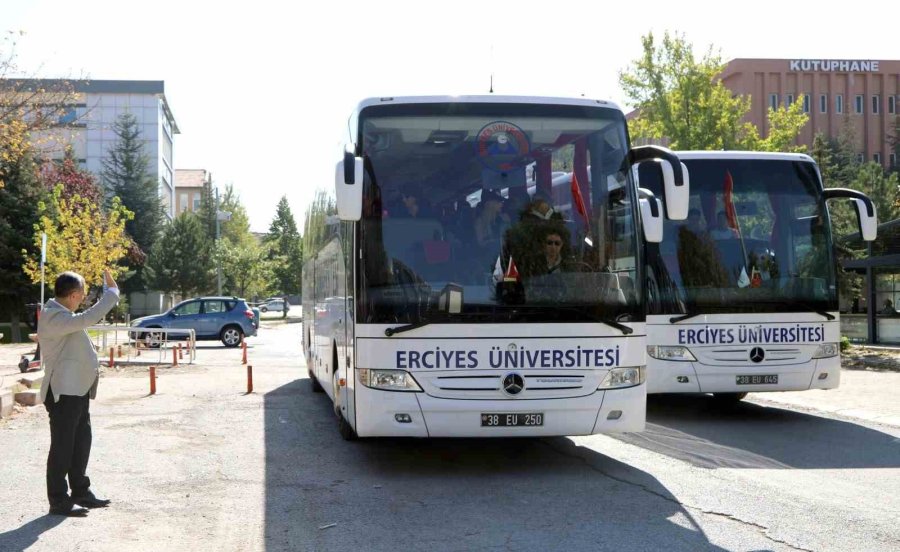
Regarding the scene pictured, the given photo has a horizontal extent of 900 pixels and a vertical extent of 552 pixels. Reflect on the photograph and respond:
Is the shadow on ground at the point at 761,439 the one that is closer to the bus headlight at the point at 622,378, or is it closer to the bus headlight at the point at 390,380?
the bus headlight at the point at 622,378

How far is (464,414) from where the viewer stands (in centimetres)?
807

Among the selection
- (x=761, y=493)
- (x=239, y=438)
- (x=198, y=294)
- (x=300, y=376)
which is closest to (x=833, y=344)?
(x=761, y=493)

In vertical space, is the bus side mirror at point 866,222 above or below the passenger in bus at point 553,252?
above

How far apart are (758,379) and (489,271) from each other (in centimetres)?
514

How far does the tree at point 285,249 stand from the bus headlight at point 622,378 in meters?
65.4

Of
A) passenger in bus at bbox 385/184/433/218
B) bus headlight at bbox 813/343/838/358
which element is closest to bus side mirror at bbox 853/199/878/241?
bus headlight at bbox 813/343/838/358

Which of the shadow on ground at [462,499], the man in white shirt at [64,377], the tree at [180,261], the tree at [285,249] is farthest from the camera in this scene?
the tree at [285,249]

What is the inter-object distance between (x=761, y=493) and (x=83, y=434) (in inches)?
203

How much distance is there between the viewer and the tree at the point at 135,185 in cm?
6938

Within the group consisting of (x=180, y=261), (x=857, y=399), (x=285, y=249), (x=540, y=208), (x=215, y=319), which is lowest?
(x=857, y=399)

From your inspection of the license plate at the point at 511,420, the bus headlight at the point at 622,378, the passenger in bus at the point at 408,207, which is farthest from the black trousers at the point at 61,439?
the bus headlight at the point at 622,378

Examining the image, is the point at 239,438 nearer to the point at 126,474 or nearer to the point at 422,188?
the point at 126,474

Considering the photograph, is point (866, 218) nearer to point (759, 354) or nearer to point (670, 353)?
point (759, 354)

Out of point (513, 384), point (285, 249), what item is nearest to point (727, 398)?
point (513, 384)
